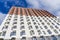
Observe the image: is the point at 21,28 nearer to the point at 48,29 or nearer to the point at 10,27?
the point at 10,27

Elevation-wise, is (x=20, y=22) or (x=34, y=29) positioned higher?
(x=20, y=22)

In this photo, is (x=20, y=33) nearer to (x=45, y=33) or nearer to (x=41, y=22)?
(x=45, y=33)

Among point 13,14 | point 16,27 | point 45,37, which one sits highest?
point 13,14

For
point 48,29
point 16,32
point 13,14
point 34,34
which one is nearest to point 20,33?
point 16,32

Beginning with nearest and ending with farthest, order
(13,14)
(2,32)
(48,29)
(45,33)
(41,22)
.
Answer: (2,32), (45,33), (48,29), (41,22), (13,14)

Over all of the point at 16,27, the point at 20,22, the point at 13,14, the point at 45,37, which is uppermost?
the point at 13,14

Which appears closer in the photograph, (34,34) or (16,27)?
(34,34)

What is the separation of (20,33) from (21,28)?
2.63 meters

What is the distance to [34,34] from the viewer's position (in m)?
29.8

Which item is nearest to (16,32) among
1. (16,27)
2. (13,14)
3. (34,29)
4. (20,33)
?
(20,33)

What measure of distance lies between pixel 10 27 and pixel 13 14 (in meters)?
10.8

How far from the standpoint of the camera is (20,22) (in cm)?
3581

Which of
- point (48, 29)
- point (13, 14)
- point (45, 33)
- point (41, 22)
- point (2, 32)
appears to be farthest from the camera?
point (13, 14)

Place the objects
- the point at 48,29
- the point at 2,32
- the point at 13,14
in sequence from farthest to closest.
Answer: the point at 13,14 → the point at 48,29 → the point at 2,32
